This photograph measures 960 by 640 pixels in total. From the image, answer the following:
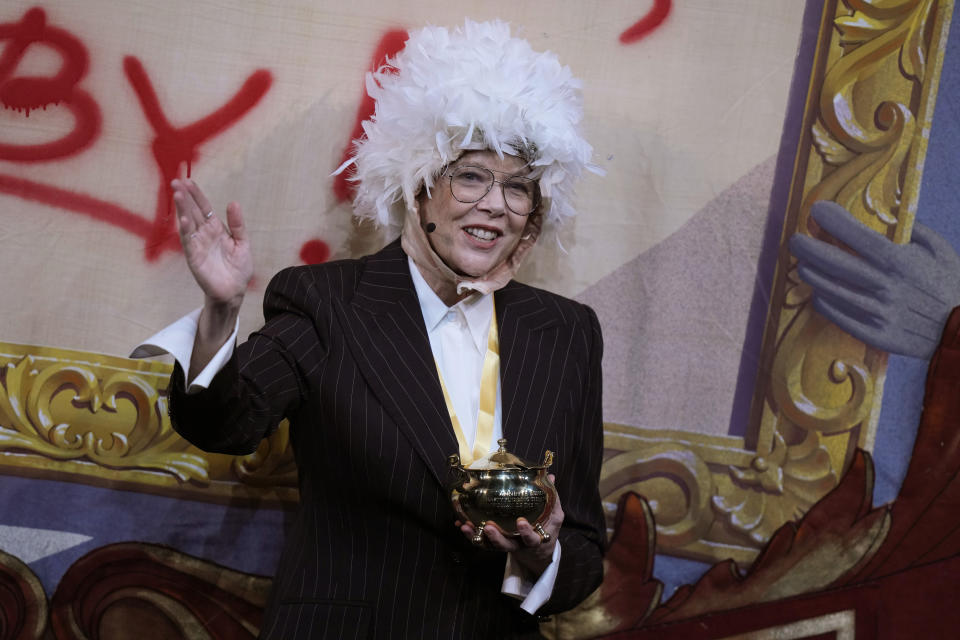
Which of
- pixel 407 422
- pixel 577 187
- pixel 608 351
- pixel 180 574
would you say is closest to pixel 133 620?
pixel 180 574

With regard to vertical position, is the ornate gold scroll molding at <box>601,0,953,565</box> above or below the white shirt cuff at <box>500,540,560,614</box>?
above

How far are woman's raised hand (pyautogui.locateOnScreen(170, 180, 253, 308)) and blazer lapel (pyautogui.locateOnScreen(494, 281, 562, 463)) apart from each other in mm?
637

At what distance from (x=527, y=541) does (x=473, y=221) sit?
0.67 meters

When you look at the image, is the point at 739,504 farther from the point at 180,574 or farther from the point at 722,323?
the point at 180,574

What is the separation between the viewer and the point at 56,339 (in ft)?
7.90

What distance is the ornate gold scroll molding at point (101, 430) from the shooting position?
239 centimetres

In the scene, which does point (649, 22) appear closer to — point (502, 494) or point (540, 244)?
point (540, 244)

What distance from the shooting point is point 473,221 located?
201 centimetres

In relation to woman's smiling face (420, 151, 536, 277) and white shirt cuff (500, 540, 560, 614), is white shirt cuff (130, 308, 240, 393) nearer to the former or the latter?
woman's smiling face (420, 151, 536, 277)

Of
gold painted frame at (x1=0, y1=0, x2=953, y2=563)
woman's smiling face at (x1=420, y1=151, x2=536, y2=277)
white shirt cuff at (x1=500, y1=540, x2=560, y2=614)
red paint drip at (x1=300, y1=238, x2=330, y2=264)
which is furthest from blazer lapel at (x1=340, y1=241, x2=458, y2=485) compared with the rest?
gold painted frame at (x1=0, y1=0, x2=953, y2=563)

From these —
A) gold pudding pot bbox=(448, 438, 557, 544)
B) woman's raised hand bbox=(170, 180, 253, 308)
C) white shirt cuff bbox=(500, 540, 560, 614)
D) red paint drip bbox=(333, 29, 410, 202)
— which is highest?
red paint drip bbox=(333, 29, 410, 202)

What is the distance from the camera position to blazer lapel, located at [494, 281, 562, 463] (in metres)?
1.96

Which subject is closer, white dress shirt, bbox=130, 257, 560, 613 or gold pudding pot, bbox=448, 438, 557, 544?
gold pudding pot, bbox=448, 438, 557, 544

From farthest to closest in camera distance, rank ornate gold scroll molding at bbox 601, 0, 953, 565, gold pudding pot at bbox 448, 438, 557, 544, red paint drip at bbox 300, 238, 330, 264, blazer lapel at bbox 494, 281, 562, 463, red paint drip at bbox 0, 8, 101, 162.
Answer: ornate gold scroll molding at bbox 601, 0, 953, 565 < red paint drip at bbox 300, 238, 330, 264 < red paint drip at bbox 0, 8, 101, 162 < blazer lapel at bbox 494, 281, 562, 463 < gold pudding pot at bbox 448, 438, 557, 544
